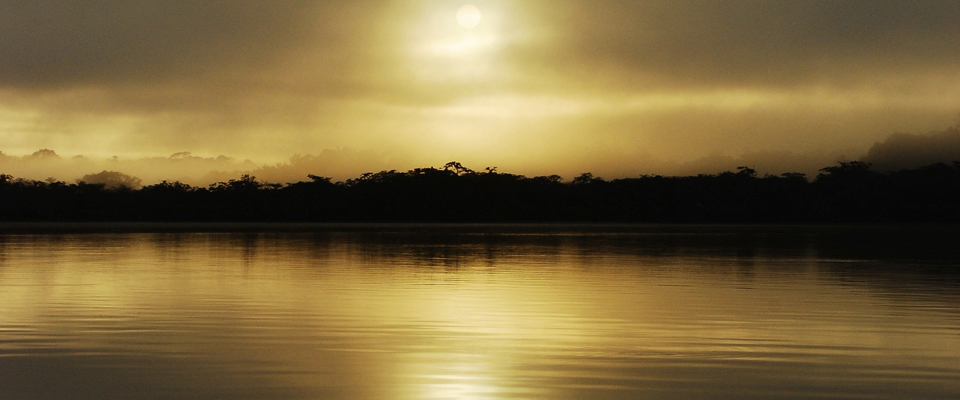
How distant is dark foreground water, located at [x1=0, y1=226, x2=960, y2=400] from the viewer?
10258 mm

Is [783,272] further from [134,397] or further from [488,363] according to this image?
[134,397]

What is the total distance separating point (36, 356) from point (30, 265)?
2065 cm

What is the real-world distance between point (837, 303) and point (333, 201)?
5538 inches

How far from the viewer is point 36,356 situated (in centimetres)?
1202

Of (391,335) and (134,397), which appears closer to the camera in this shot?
(134,397)

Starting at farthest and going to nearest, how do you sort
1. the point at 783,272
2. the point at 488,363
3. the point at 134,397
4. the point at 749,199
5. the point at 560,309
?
the point at 749,199 < the point at 783,272 < the point at 560,309 < the point at 488,363 < the point at 134,397

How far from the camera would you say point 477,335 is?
14195 millimetres

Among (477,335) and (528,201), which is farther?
(528,201)

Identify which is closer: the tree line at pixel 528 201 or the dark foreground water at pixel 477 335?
the dark foreground water at pixel 477 335

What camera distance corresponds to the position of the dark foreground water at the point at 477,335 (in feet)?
33.7

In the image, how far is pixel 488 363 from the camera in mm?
11586

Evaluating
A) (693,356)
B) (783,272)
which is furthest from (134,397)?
(783,272)

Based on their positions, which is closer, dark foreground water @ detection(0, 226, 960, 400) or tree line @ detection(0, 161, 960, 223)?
dark foreground water @ detection(0, 226, 960, 400)

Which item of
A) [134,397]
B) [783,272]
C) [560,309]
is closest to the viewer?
[134,397]
